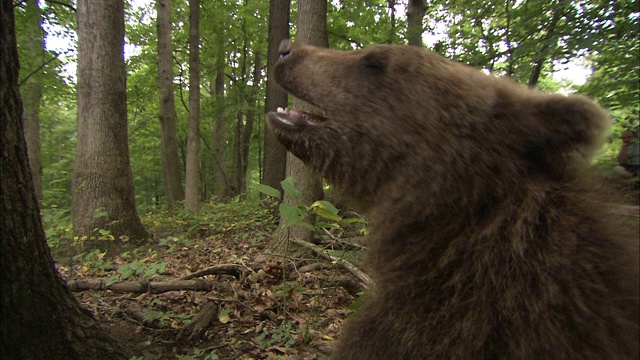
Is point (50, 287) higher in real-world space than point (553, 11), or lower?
lower

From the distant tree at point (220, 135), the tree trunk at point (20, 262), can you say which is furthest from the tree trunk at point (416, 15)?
the distant tree at point (220, 135)

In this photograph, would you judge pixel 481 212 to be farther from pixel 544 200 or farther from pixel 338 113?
pixel 338 113

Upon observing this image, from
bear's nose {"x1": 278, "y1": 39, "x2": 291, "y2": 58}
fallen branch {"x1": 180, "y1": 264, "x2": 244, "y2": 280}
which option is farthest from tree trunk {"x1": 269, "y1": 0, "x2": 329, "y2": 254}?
bear's nose {"x1": 278, "y1": 39, "x2": 291, "y2": 58}

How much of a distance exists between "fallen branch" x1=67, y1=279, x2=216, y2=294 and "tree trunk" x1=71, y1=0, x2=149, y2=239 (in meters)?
2.51

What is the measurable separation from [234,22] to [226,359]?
14.5 meters

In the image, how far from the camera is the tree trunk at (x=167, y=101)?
11625mm

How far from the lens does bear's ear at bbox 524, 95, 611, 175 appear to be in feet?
4.98

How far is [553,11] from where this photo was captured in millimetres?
4555

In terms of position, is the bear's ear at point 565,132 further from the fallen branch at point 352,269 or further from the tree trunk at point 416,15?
the tree trunk at point 416,15

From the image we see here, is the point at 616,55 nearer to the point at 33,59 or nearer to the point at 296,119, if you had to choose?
the point at 296,119

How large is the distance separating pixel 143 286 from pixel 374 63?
112 inches

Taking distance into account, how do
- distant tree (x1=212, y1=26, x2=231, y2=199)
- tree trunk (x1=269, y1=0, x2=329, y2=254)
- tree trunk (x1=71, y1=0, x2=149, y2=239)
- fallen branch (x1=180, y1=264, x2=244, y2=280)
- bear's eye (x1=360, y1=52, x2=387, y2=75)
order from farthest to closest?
1. distant tree (x1=212, y1=26, x2=231, y2=199)
2. tree trunk (x1=71, y1=0, x2=149, y2=239)
3. tree trunk (x1=269, y1=0, x2=329, y2=254)
4. fallen branch (x1=180, y1=264, x2=244, y2=280)
5. bear's eye (x1=360, y1=52, x2=387, y2=75)

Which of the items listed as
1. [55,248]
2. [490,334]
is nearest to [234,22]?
[55,248]

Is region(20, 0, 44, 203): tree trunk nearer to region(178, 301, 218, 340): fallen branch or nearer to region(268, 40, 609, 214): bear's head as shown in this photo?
region(178, 301, 218, 340): fallen branch
